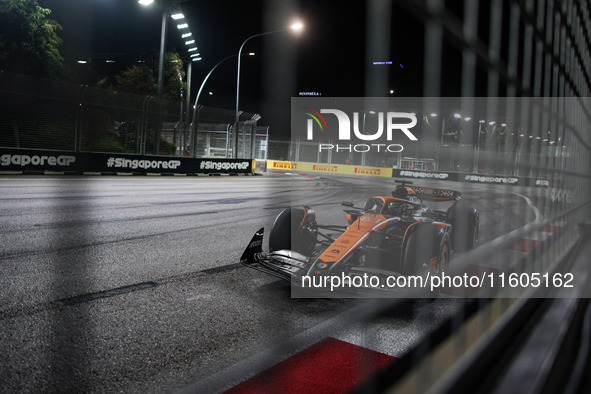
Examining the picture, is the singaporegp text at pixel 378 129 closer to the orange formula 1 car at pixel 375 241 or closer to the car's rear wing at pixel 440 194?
the car's rear wing at pixel 440 194

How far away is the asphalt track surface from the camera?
6.98 feet

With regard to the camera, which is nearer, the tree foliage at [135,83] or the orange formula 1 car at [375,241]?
the orange formula 1 car at [375,241]

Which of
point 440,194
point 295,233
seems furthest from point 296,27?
point 295,233

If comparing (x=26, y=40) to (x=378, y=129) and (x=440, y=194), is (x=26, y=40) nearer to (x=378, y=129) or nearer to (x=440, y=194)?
(x=440, y=194)

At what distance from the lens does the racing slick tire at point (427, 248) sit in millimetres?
2707

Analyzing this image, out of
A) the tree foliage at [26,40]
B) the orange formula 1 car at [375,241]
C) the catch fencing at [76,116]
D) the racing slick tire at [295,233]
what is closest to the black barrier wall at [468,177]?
the orange formula 1 car at [375,241]

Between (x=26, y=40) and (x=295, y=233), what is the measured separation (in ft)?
66.0

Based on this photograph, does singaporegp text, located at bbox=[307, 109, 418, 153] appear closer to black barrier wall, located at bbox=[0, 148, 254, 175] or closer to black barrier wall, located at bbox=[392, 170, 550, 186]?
black barrier wall, located at bbox=[392, 170, 550, 186]

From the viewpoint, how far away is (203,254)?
15.5 ft

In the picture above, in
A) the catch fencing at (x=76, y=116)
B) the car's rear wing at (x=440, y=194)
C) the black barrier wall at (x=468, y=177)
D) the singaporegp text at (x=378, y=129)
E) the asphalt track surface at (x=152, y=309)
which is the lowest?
the asphalt track surface at (x=152, y=309)

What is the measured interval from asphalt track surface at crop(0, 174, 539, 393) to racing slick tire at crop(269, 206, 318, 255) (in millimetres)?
354

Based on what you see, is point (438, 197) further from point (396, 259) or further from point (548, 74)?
point (548, 74)

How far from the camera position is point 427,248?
2871 millimetres

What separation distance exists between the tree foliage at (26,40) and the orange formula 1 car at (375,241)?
1960 cm
